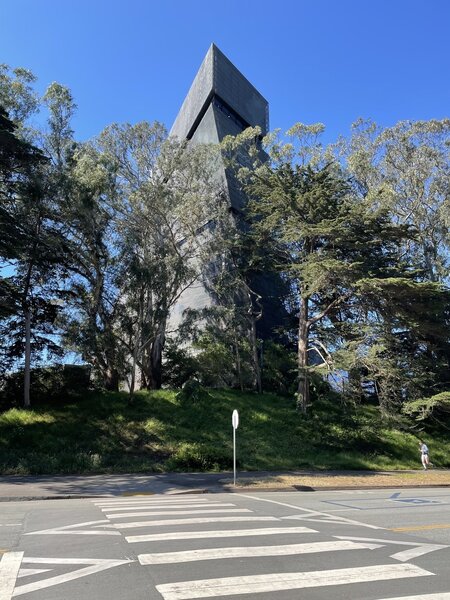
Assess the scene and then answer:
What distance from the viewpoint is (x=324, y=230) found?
89.5 feet

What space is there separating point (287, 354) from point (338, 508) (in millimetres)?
22966

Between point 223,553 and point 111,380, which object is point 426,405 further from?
point 223,553

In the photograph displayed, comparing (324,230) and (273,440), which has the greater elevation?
(324,230)

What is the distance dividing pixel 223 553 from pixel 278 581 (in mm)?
1393

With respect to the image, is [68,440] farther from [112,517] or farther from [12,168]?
[112,517]

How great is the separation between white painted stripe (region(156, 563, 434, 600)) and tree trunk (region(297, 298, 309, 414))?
77.6ft

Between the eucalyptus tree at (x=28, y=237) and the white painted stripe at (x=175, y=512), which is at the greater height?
the eucalyptus tree at (x=28, y=237)

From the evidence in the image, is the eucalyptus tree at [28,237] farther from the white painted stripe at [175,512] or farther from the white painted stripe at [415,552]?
the white painted stripe at [415,552]

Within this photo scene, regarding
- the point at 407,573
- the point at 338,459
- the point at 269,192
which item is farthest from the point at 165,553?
the point at 269,192

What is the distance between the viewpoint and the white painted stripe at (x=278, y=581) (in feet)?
16.6

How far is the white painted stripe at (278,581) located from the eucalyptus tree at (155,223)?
2274 centimetres

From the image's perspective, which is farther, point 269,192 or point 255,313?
point 255,313

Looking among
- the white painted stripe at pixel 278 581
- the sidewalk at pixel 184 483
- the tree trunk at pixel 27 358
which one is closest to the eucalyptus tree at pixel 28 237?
the tree trunk at pixel 27 358

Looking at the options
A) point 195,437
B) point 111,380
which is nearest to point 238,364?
point 195,437
